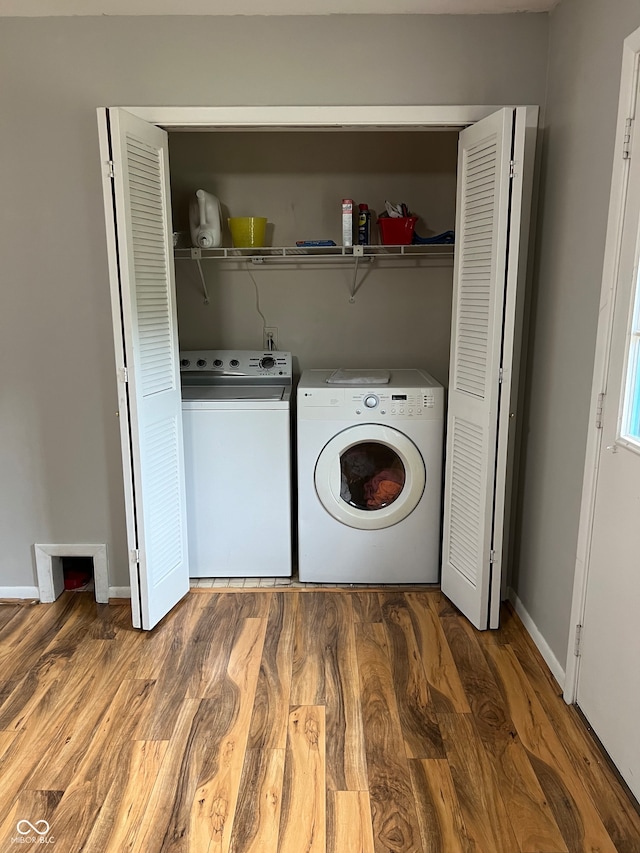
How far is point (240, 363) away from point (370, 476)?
90 centimetres

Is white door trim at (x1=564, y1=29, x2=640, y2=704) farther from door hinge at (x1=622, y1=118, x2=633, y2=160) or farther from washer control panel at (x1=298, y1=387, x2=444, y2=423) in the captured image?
washer control panel at (x1=298, y1=387, x2=444, y2=423)

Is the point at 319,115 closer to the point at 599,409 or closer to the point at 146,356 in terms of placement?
the point at 146,356

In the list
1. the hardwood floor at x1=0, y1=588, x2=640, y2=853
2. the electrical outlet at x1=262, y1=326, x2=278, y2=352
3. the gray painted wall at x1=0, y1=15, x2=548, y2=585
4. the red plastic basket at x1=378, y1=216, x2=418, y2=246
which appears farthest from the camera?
the electrical outlet at x1=262, y1=326, x2=278, y2=352

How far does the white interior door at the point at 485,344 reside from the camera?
222cm

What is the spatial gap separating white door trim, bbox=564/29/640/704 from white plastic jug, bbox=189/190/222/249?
6.03ft

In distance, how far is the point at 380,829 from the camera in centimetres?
166

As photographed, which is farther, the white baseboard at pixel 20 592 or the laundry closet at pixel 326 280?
the white baseboard at pixel 20 592

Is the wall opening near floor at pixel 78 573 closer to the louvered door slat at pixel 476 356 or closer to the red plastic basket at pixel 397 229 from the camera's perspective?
the louvered door slat at pixel 476 356

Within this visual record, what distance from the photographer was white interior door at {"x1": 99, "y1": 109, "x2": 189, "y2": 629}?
2262 millimetres

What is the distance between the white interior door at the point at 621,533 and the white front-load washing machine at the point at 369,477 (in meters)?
0.98

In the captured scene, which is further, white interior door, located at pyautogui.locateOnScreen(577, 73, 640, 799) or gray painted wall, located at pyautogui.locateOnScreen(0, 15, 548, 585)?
gray painted wall, located at pyautogui.locateOnScreen(0, 15, 548, 585)

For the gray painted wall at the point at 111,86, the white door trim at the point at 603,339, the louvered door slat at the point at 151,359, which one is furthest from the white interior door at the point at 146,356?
the white door trim at the point at 603,339

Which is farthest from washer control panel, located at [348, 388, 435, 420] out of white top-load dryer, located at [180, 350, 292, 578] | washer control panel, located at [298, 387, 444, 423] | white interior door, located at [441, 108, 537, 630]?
white top-load dryer, located at [180, 350, 292, 578]

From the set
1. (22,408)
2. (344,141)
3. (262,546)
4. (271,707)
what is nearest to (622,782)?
(271,707)
